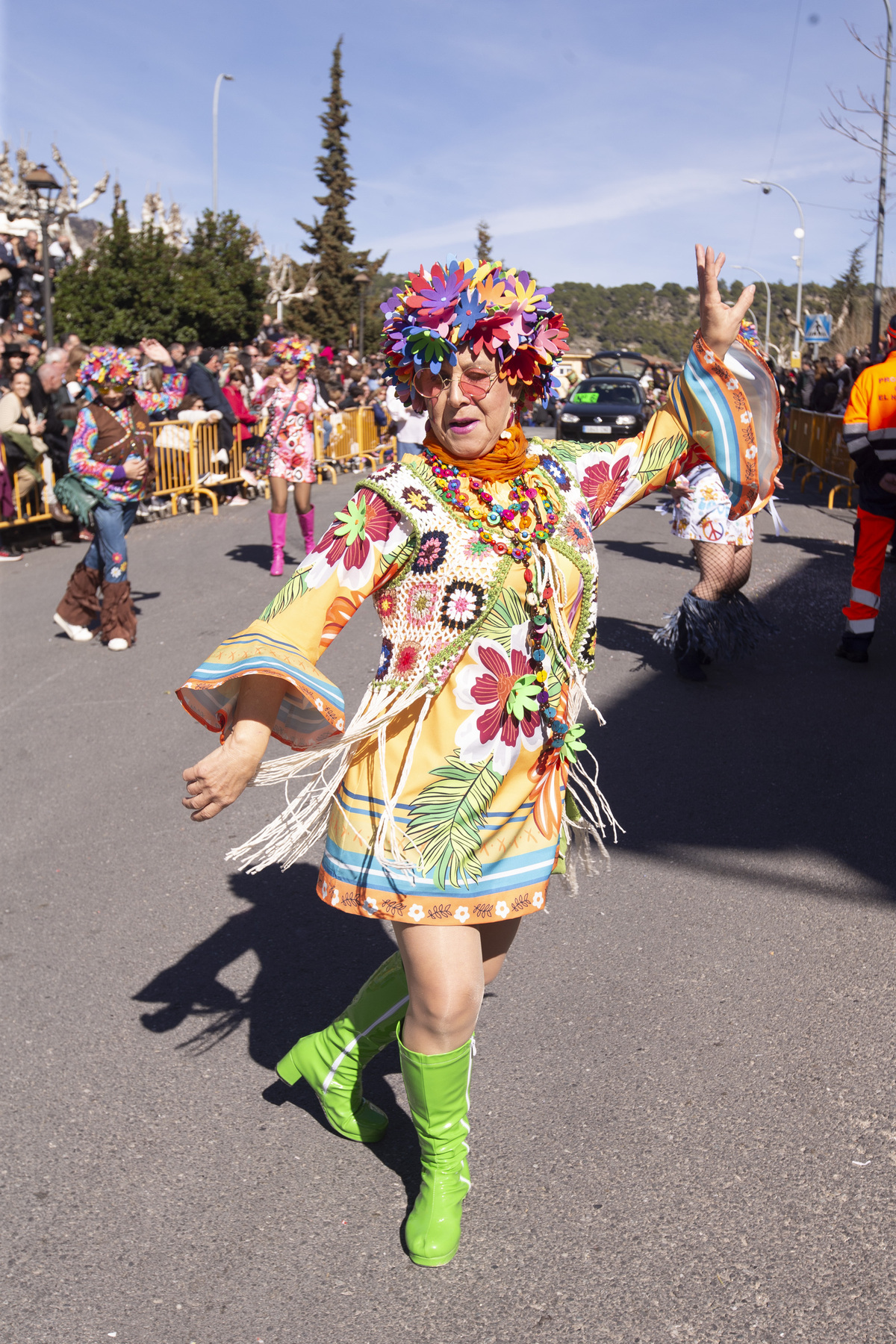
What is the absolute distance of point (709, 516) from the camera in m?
7.29

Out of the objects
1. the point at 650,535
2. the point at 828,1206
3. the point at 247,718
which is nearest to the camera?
the point at 247,718

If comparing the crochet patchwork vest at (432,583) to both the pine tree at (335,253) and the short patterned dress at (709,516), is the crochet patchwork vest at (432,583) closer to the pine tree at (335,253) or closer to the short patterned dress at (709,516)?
the short patterned dress at (709,516)

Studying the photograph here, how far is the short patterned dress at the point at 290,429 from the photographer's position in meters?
10.1

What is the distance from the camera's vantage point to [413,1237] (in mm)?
2457

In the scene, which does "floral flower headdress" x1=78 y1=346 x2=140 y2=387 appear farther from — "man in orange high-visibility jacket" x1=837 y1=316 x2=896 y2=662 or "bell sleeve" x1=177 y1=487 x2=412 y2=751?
"bell sleeve" x1=177 y1=487 x2=412 y2=751

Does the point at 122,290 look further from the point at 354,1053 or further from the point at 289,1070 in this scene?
the point at 354,1053

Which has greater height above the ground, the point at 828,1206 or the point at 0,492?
the point at 0,492

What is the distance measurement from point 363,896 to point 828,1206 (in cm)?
133

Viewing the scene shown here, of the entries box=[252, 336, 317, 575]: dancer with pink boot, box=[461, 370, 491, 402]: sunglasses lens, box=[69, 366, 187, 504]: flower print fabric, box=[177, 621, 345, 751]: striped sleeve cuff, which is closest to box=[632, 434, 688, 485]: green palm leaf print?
box=[461, 370, 491, 402]: sunglasses lens

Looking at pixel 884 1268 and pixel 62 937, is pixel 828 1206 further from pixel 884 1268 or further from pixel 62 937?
pixel 62 937

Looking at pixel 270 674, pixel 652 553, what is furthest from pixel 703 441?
pixel 652 553

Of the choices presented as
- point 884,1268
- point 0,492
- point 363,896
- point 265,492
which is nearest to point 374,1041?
point 363,896

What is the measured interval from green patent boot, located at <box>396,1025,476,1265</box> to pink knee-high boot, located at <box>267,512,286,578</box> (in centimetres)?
834

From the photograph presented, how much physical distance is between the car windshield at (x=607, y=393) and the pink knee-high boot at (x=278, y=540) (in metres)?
13.0
